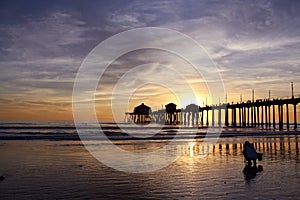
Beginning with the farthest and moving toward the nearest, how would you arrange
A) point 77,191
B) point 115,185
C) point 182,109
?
point 182,109, point 115,185, point 77,191

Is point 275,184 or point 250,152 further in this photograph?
point 250,152

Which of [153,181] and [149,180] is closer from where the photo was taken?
[153,181]

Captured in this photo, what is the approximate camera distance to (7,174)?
12344mm

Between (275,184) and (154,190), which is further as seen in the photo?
(275,184)

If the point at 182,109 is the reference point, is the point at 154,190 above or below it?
below

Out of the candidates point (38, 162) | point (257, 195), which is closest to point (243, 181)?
point (257, 195)

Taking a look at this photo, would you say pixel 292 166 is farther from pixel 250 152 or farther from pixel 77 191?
pixel 77 191

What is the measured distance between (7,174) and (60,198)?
4763 millimetres

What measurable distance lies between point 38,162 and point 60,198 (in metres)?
7.54

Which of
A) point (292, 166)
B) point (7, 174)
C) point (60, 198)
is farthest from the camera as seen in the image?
point (292, 166)

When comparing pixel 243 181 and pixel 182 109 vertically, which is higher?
pixel 182 109

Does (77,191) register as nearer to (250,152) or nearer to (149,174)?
(149,174)

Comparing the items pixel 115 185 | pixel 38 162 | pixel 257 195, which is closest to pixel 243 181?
pixel 257 195

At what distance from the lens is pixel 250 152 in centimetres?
1463
